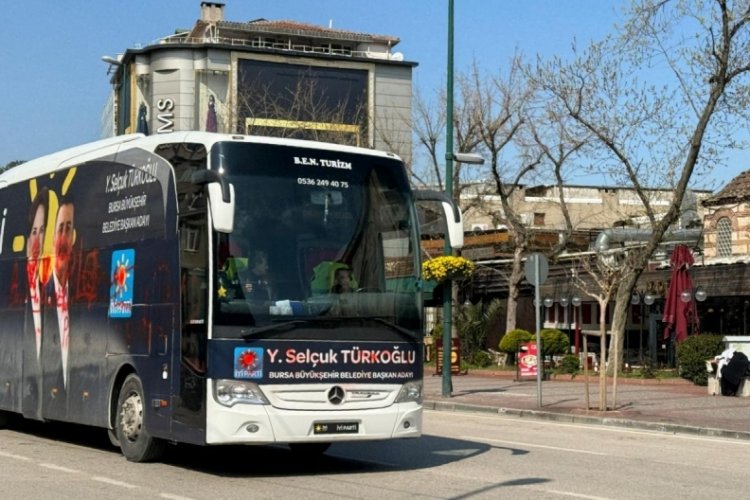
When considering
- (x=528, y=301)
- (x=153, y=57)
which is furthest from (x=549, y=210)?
(x=153, y=57)

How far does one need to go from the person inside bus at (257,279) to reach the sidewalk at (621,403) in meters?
9.79

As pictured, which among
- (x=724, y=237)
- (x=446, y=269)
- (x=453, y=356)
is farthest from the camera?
(x=724, y=237)

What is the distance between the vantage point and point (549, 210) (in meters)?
76.4

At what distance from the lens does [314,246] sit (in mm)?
12109

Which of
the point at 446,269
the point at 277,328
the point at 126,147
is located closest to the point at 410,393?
the point at 277,328

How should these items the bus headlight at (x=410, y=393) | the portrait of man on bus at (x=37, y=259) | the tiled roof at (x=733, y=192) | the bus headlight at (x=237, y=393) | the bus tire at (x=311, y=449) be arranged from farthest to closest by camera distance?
the tiled roof at (x=733, y=192), the portrait of man on bus at (x=37, y=259), the bus tire at (x=311, y=449), the bus headlight at (x=410, y=393), the bus headlight at (x=237, y=393)

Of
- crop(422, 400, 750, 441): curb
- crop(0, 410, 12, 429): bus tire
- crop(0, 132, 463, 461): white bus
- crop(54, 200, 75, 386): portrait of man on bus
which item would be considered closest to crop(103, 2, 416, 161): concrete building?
crop(422, 400, 750, 441): curb

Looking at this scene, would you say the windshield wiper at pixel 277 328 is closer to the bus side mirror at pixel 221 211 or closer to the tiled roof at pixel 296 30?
the bus side mirror at pixel 221 211

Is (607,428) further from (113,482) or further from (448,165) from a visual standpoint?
(113,482)

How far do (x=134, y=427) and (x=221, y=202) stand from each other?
335cm

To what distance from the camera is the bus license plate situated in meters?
12.0

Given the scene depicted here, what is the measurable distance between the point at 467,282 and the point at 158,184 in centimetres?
3549

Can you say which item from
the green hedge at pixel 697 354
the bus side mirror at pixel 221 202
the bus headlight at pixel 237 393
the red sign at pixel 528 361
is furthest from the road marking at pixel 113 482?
the red sign at pixel 528 361

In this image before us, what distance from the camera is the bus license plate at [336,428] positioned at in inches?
473
